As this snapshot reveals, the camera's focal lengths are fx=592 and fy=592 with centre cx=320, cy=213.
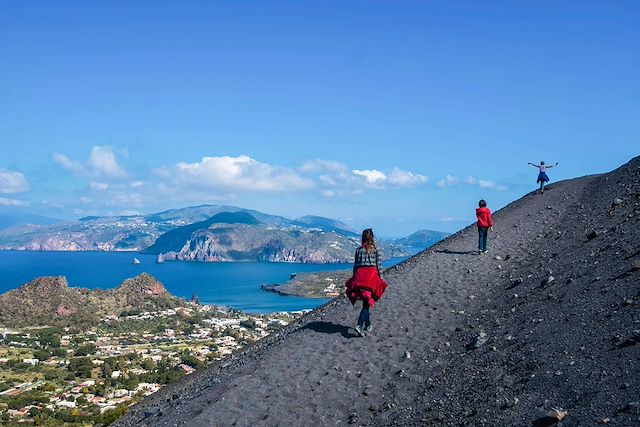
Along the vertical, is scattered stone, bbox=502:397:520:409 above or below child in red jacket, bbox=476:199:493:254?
below

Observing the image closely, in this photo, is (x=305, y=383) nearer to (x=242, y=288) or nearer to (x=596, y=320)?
(x=596, y=320)

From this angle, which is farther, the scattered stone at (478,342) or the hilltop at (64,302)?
the hilltop at (64,302)

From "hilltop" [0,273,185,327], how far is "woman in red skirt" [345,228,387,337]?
6870 cm

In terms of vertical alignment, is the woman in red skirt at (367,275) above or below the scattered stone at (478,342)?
above

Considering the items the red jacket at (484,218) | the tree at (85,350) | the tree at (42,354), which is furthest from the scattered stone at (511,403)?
the tree at (85,350)

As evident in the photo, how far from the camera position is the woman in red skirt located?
12547mm

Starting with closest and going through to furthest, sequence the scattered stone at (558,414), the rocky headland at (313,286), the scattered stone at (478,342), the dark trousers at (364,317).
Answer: the scattered stone at (558,414) → the scattered stone at (478,342) → the dark trousers at (364,317) → the rocky headland at (313,286)

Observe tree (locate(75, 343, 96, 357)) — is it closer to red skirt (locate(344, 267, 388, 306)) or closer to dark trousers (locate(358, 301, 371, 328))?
dark trousers (locate(358, 301, 371, 328))

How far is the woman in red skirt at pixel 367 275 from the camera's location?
1255 cm

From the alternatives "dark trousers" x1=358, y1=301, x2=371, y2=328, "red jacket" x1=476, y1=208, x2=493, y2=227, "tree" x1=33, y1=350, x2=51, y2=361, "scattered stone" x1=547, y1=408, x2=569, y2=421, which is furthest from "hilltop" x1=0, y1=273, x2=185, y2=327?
"scattered stone" x1=547, y1=408, x2=569, y2=421

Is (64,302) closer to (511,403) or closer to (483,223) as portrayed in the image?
(483,223)

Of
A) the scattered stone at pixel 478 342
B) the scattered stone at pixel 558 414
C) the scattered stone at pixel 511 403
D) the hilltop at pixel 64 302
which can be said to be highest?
the scattered stone at pixel 478 342

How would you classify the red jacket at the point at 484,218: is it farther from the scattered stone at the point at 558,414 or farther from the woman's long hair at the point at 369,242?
the scattered stone at the point at 558,414

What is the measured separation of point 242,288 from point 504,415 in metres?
154
